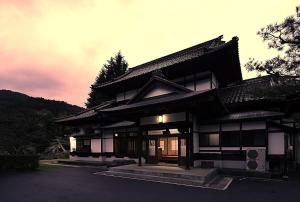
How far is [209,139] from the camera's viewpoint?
15.0 meters

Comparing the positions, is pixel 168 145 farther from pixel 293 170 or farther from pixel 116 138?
pixel 293 170

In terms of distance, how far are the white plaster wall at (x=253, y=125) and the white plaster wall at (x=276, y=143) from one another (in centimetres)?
70

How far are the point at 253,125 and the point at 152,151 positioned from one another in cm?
714

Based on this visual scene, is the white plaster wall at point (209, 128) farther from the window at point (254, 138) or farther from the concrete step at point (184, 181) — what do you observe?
the concrete step at point (184, 181)

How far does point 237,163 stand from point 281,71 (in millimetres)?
6208

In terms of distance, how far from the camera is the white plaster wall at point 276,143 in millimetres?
12805

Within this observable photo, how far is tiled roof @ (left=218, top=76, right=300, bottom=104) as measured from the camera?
37.4 ft

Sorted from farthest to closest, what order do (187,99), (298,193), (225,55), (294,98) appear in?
1. (225,55)
2. (294,98)
3. (187,99)
4. (298,193)

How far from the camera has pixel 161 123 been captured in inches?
557


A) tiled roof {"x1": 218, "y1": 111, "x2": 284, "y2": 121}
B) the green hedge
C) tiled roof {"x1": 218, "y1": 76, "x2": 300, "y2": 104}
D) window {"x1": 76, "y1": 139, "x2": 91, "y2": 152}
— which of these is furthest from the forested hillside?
tiled roof {"x1": 218, "y1": 76, "x2": 300, "y2": 104}

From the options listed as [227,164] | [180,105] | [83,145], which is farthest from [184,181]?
[83,145]

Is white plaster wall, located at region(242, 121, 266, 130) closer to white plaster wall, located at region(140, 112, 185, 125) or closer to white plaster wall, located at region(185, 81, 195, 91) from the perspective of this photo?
white plaster wall, located at region(140, 112, 185, 125)

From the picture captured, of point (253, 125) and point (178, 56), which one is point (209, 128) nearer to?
point (253, 125)

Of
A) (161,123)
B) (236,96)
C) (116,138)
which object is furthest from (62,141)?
(236,96)
